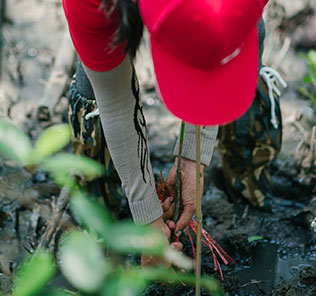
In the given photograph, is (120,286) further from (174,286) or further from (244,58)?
(174,286)

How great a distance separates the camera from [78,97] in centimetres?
176

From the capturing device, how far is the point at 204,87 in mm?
965

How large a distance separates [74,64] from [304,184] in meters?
1.54

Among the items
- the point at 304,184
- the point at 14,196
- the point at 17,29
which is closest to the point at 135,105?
the point at 14,196

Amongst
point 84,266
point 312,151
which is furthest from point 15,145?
point 312,151

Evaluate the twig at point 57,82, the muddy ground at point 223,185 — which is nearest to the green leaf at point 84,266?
the muddy ground at point 223,185

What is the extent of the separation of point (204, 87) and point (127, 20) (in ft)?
0.69

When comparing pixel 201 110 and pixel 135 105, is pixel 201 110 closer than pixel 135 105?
Yes

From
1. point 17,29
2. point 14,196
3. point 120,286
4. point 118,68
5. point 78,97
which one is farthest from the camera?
point 17,29

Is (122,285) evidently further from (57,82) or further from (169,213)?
(57,82)

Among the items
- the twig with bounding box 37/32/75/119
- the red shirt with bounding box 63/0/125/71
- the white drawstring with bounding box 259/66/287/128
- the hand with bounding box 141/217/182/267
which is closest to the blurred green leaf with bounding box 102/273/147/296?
the red shirt with bounding box 63/0/125/71

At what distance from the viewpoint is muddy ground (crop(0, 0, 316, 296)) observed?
1804mm

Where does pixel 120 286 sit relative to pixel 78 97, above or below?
above

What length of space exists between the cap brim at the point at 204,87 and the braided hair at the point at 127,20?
Answer: 0.20 ft
